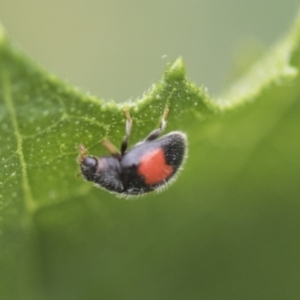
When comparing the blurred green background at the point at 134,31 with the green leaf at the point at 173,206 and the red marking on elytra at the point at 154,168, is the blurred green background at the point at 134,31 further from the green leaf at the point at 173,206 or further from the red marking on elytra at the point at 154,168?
the red marking on elytra at the point at 154,168

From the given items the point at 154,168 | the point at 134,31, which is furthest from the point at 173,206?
the point at 134,31

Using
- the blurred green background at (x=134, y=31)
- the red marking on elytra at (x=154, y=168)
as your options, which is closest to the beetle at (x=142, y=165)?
the red marking on elytra at (x=154, y=168)

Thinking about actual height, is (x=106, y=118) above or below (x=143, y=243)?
above

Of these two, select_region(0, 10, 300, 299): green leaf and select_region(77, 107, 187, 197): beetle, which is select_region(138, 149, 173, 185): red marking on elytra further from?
select_region(0, 10, 300, 299): green leaf

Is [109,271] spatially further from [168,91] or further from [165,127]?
[168,91]

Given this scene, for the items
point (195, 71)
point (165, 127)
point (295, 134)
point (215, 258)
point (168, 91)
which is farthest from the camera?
point (195, 71)

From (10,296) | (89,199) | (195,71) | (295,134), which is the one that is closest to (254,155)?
(295,134)
